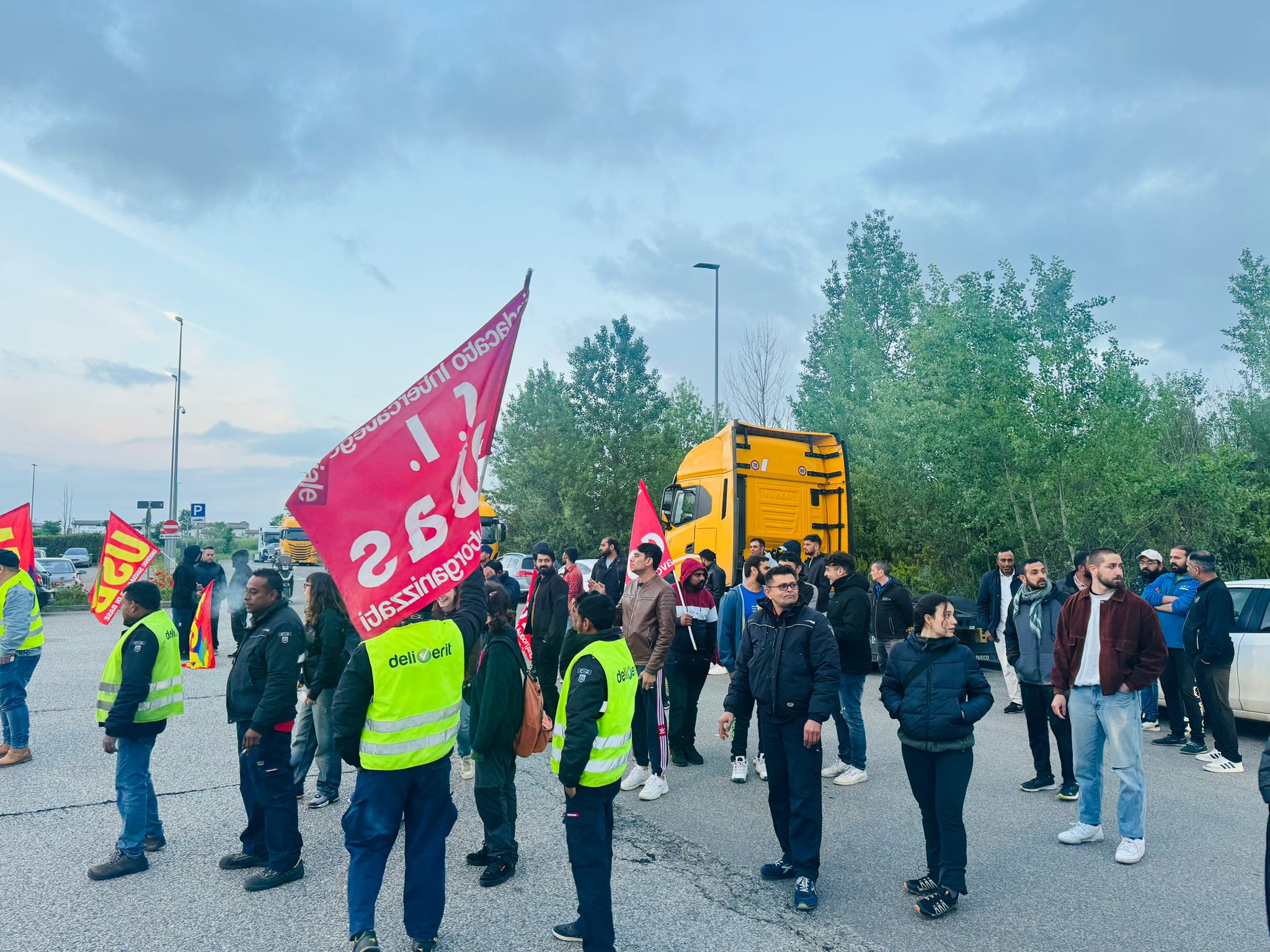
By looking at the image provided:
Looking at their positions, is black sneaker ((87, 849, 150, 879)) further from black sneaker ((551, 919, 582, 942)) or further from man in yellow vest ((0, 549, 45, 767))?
man in yellow vest ((0, 549, 45, 767))

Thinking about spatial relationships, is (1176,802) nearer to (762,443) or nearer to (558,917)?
(558,917)

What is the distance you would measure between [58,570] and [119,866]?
102ft

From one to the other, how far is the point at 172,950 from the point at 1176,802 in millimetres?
6735

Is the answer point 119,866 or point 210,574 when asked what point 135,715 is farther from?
point 210,574

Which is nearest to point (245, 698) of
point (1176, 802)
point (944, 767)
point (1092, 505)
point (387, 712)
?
point (387, 712)

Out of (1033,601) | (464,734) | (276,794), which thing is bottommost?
(464,734)

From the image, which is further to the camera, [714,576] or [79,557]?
[79,557]

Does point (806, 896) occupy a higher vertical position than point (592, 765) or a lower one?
lower

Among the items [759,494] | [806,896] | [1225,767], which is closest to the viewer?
[806,896]

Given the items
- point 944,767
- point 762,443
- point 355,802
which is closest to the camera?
point 355,802

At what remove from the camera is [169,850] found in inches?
211

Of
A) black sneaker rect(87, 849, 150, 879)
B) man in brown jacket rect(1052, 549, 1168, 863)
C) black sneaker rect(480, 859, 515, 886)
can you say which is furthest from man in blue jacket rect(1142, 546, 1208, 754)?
black sneaker rect(87, 849, 150, 879)

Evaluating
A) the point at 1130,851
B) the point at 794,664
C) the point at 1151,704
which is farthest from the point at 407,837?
the point at 1151,704

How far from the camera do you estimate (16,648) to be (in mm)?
7066
